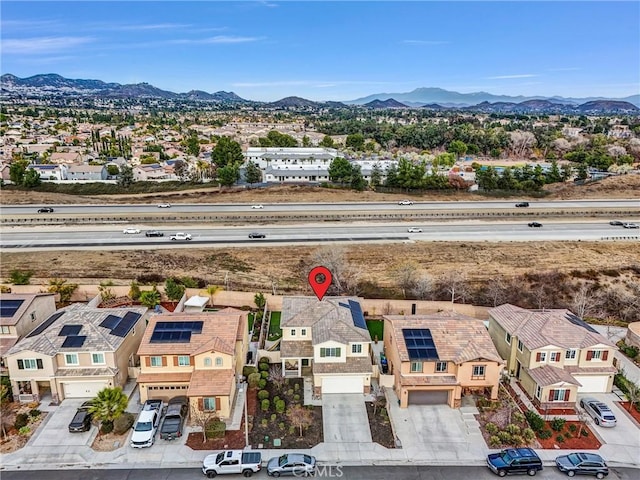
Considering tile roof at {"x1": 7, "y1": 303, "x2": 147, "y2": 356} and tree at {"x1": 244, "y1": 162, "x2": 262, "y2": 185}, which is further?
tree at {"x1": 244, "y1": 162, "x2": 262, "y2": 185}

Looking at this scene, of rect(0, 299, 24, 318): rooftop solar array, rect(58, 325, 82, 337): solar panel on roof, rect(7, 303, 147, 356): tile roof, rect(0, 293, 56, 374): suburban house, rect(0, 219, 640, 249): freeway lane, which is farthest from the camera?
rect(0, 219, 640, 249): freeway lane

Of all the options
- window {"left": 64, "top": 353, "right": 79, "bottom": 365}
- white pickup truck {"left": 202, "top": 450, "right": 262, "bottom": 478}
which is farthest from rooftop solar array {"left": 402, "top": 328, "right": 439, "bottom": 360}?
window {"left": 64, "top": 353, "right": 79, "bottom": 365}

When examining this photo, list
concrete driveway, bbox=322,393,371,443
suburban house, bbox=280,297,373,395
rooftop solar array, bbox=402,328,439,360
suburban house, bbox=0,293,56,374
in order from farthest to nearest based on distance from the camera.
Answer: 1. suburban house, bbox=0,293,56,374
2. suburban house, bbox=280,297,373,395
3. rooftop solar array, bbox=402,328,439,360
4. concrete driveway, bbox=322,393,371,443

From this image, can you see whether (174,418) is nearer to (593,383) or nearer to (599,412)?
(599,412)

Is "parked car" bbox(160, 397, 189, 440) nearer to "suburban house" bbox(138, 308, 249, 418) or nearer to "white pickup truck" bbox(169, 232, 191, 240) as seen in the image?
"suburban house" bbox(138, 308, 249, 418)

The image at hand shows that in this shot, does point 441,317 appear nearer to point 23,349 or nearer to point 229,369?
point 229,369

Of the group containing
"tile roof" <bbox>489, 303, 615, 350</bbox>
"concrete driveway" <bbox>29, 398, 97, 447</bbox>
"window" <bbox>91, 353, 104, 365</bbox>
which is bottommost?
"concrete driveway" <bbox>29, 398, 97, 447</bbox>
